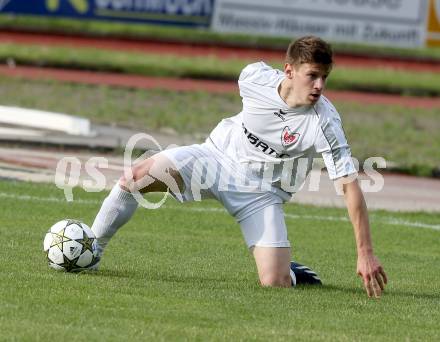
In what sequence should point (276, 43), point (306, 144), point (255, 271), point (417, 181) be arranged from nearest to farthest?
point (306, 144)
point (255, 271)
point (417, 181)
point (276, 43)

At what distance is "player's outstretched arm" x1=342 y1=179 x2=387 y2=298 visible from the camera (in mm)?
8102

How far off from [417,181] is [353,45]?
42.1 ft

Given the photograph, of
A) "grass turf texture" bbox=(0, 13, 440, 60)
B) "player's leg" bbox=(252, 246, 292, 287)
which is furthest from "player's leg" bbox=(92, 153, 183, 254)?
"grass turf texture" bbox=(0, 13, 440, 60)

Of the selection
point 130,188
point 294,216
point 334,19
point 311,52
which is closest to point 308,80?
point 311,52

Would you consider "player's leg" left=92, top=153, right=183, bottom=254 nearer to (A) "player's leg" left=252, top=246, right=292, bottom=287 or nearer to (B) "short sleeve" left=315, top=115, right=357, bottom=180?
(A) "player's leg" left=252, top=246, right=292, bottom=287

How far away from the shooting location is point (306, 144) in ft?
28.8

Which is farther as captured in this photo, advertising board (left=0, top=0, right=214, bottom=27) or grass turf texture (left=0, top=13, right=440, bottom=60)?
grass turf texture (left=0, top=13, right=440, bottom=60)

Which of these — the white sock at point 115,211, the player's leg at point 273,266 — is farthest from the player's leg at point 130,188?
the player's leg at point 273,266

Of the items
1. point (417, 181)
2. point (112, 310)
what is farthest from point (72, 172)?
point (112, 310)

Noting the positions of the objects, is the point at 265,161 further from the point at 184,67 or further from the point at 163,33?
the point at 163,33

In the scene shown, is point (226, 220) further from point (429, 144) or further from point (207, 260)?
point (429, 144)

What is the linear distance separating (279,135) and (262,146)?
A: 216 millimetres

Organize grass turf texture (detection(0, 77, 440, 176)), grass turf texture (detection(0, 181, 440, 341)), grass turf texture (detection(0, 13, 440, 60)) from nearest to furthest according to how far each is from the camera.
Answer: grass turf texture (detection(0, 181, 440, 341)), grass turf texture (detection(0, 77, 440, 176)), grass turf texture (detection(0, 13, 440, 60))

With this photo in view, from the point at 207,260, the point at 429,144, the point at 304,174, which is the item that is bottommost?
the point at 429,144
